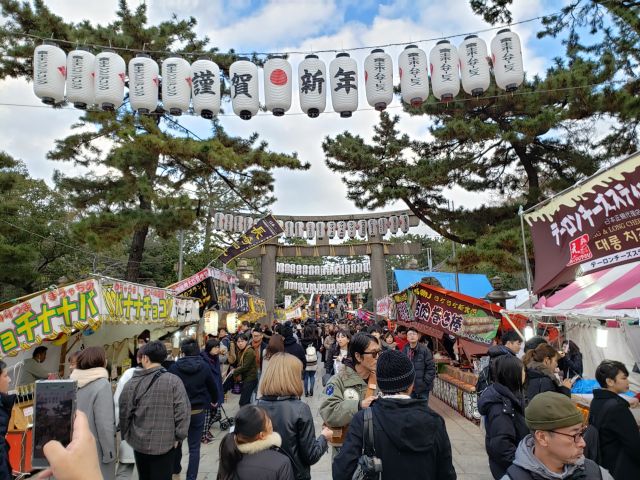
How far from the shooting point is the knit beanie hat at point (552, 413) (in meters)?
1.82

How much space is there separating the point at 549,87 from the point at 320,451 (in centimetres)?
1015

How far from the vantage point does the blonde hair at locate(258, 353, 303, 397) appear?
2926mm

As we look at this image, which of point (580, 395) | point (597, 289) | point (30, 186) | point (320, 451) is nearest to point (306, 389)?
point (580, 395)

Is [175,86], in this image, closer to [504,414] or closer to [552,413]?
[504,414]

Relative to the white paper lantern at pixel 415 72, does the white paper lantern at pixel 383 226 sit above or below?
below

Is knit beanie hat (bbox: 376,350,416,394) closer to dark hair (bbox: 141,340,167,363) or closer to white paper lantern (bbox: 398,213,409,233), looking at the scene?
dark hair (bbox: 141,340,167,363)

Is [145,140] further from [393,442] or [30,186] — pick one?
[30,186]

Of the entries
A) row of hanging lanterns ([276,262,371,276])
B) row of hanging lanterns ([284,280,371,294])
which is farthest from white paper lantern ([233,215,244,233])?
row of hanging lanterns ([284,280,371,294])

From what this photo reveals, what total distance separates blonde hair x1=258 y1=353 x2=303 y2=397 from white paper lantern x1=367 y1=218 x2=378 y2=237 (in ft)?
59.9

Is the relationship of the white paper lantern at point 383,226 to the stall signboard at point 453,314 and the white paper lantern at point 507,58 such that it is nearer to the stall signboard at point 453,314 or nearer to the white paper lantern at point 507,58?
the stall signboard at point 453,314

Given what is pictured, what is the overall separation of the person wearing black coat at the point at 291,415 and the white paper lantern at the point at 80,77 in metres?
7.57

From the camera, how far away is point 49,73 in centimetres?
784

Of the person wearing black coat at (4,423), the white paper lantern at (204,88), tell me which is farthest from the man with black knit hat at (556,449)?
the white paper lantern at (204,88)

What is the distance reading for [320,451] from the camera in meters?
2.95
